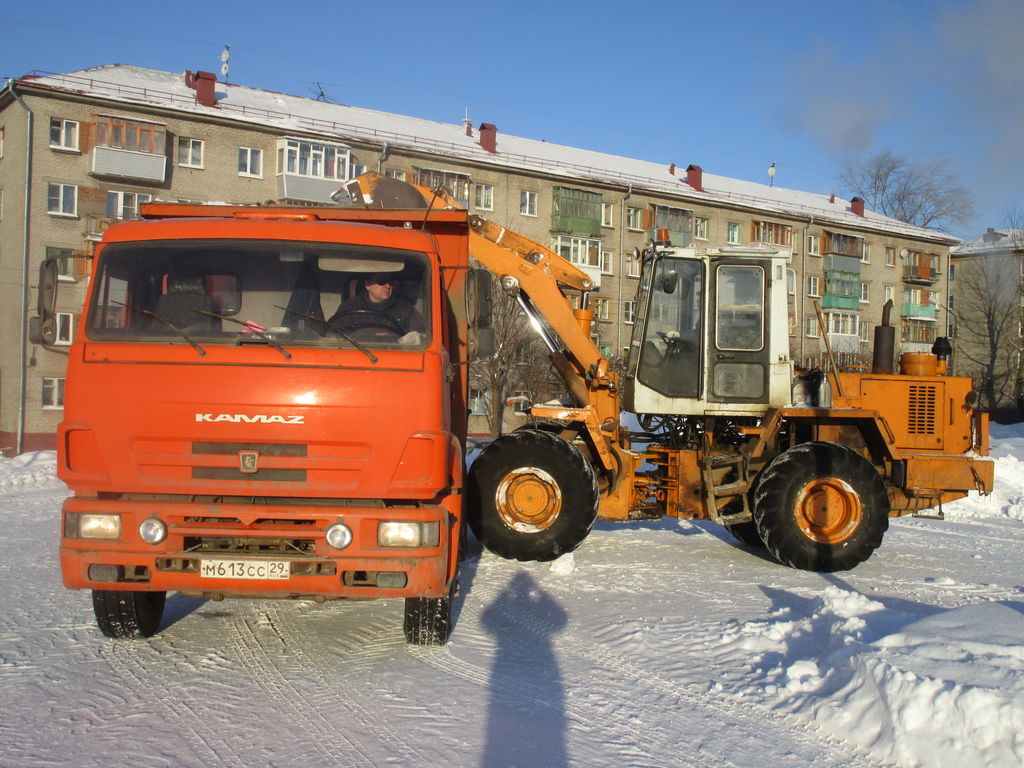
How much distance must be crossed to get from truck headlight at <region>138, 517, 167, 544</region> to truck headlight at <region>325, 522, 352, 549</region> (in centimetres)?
92

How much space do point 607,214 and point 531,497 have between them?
34.8 meters

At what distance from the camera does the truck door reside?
9102mm

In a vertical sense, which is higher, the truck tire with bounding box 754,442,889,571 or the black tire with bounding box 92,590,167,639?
the truck tire with bounding box 754,442,889,571

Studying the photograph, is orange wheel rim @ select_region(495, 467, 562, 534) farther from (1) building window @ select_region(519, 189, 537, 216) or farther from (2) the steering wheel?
(1) building window @ select_region(519, 189, 537, 216)

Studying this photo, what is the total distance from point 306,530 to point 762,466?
5.56 meters

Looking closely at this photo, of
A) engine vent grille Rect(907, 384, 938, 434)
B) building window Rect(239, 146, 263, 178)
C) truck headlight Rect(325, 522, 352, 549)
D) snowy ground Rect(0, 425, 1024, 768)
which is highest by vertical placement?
building window Rect(239, 146, 263, 178)

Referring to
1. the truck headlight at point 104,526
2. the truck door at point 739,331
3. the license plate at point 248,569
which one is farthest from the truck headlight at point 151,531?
the truck door at point 739,331

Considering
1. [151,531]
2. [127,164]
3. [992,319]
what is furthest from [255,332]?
[992,319]

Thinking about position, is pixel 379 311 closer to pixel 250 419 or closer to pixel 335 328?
pixel 335 328

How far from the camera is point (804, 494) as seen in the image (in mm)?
8734

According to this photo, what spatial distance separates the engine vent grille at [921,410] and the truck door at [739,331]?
5.49 feet

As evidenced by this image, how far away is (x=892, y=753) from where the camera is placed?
4.17 m

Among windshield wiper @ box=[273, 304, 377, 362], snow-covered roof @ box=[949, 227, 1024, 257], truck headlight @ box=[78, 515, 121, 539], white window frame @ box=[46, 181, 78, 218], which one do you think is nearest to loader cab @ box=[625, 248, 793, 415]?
windshield wiper @ box=[273, 304, 377, 362]

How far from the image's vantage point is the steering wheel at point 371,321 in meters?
5.44
